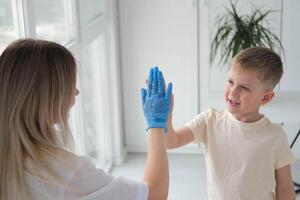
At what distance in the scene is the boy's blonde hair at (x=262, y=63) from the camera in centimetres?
158

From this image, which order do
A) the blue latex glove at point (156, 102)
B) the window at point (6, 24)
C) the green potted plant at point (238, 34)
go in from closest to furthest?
the blue latex glove at point (156, 102), the window at point (6, 24), the green potted plant at point (238, 34)

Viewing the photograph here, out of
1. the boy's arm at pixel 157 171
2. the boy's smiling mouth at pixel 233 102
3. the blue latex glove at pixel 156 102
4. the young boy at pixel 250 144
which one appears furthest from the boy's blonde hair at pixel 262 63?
the boy's arm at pixel 157 171

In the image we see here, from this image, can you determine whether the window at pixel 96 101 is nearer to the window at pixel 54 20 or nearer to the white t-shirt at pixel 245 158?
the window at pixel 54 20

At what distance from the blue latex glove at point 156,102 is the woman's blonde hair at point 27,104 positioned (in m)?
0.40

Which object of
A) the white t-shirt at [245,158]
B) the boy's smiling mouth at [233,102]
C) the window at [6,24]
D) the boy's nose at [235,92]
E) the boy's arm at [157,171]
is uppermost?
the window at [6,24]

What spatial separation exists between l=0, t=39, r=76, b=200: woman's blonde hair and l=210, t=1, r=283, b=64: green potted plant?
1958 millimetres

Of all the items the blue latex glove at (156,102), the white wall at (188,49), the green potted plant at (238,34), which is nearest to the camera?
the blue latex glove at (156,102)

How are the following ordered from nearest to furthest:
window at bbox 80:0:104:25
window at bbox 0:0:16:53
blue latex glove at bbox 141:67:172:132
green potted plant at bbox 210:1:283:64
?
blue latex glove at bbox 141:67:172:132 < window at bbox 0:0:16:53 < window at bbox 80:0:104:25 < green potted plant at bbox 210:1:283:64

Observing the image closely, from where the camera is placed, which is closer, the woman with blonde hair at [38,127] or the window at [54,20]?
the woman with blonde hair at [38,127]

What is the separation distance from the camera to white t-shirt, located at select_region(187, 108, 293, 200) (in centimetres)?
159

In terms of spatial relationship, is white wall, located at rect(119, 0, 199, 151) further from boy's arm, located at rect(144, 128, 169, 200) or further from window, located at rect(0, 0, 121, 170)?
boy's arm, located at rect(144, 128, 169, 200)

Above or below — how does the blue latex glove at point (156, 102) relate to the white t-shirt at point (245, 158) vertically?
above

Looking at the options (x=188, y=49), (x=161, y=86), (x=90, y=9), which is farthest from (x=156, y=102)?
(x=188, y=49)

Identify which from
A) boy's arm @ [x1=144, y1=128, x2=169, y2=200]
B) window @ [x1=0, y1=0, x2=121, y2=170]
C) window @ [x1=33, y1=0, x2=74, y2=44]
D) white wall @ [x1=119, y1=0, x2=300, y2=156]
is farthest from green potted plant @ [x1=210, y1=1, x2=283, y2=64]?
boy's arm @ [x1=144, y1=128, x2=169, y2=200]
